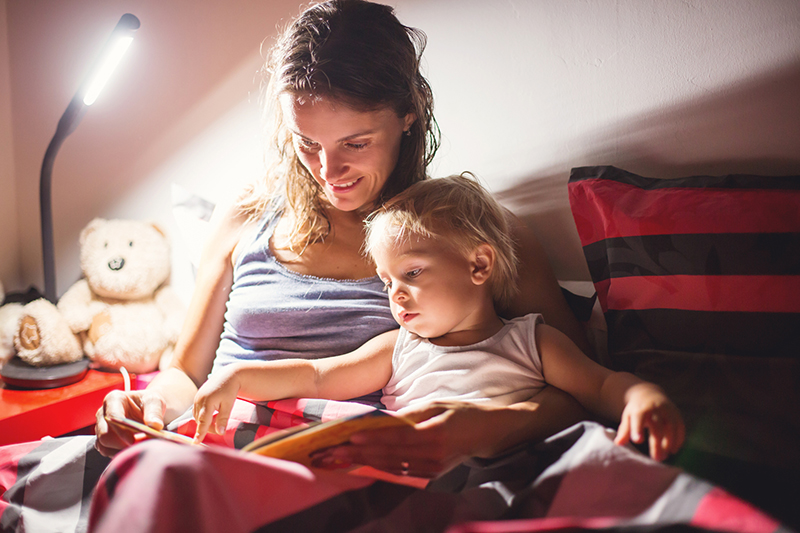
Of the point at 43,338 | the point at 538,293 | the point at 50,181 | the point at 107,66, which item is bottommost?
the point at 43,338

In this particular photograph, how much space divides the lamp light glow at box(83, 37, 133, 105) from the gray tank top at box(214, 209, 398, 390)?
83 centimetres

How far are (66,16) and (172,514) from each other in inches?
84.2

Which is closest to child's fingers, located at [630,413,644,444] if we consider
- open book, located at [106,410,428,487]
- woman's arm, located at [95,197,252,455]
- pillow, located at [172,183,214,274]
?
open book, located at [106,410,428,487]

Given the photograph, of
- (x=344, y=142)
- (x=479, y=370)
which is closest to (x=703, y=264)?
(x=479, y=370)

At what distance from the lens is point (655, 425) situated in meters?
0.58

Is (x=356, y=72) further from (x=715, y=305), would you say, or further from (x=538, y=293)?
(x=715, y=305)

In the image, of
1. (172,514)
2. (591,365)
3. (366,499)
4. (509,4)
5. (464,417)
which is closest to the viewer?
(172,514)

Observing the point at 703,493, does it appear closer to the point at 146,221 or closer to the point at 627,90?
the point at 627,90

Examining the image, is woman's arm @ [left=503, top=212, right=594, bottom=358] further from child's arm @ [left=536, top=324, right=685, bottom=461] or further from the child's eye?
the child's eye

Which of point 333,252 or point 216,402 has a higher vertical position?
A: point 333,252

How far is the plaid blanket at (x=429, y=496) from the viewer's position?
0.42 meters

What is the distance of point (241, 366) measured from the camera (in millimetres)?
828

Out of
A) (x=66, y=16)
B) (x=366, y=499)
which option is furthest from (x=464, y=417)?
(x=66, y=16)

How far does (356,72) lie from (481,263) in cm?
41
